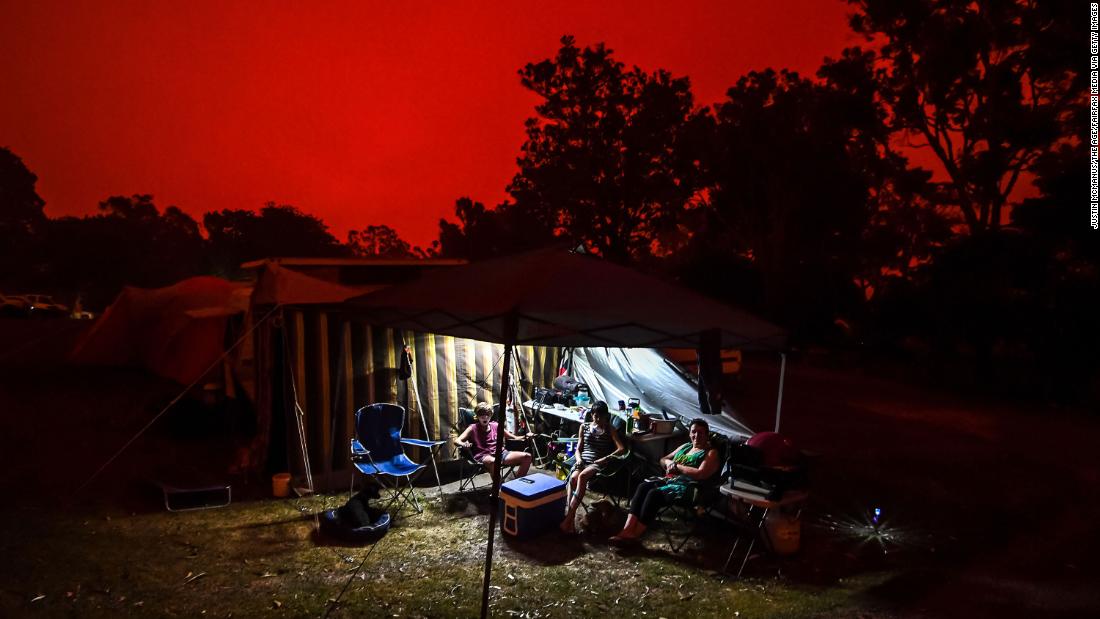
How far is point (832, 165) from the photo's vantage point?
20797 millimetres

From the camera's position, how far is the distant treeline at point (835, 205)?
13.0 metres

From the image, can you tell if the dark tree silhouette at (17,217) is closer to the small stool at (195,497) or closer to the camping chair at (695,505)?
the small stool at (195,497)

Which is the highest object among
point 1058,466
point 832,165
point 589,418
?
point 832,165

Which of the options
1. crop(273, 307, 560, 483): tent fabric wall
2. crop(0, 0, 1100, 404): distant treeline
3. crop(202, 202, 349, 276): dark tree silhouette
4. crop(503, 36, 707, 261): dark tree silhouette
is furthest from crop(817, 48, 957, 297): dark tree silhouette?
crop(202, 202, 349, 276): dark tree silhouette

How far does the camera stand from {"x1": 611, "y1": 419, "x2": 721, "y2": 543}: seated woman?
489 cm

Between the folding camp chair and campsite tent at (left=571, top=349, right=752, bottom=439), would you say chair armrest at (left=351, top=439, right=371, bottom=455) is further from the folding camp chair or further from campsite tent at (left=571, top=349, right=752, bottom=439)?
campsite tent at (left=571, top=349, right=752, bottom=439)

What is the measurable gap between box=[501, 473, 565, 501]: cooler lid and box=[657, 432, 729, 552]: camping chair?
91 centimetres

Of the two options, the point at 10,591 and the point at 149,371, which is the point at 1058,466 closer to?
the point at 10,591

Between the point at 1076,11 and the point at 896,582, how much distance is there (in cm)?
1575

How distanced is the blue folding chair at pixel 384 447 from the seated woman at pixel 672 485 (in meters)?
1.97

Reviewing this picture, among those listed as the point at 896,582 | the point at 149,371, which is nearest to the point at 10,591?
the point at 896,582

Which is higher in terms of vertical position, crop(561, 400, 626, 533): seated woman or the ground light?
crop(561, 400, 626, 533): seated woman

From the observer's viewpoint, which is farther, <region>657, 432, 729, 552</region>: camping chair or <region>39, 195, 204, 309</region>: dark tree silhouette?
<region>39, 195, 204, 309</region>: dark tree silhouette

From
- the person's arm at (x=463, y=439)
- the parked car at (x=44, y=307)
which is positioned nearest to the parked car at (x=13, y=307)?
the parked car at (x=44, y=307)
